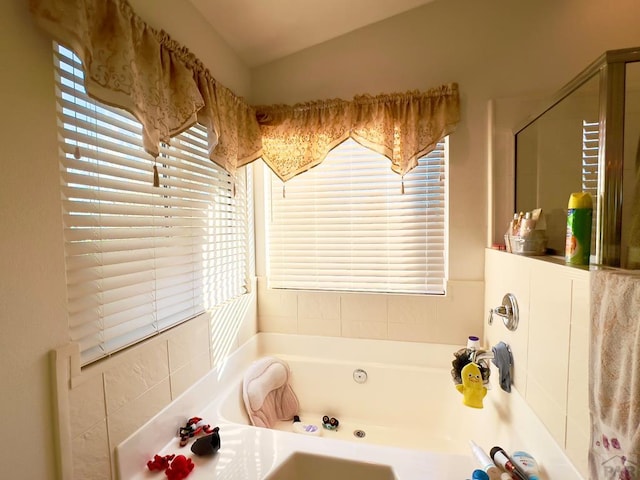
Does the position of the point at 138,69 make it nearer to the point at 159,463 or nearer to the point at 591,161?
the point at 159,463

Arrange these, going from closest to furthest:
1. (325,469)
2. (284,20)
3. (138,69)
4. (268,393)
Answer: (138,69) → (325,469) → (284,20) → (268,393)

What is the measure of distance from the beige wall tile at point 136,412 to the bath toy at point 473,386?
1279mm

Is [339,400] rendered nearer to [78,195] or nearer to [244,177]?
[244,177]

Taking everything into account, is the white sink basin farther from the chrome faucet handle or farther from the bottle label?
the bottle label

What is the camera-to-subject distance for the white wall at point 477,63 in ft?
5.15

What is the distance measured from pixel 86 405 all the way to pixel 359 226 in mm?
1506

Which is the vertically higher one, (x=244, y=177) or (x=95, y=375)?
(x=244, y=177)

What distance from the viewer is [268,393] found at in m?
1.76

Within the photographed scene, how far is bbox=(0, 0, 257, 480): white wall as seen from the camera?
0.72 m

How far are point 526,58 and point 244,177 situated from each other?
5.60 feet

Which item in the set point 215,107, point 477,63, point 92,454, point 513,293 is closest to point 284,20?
point 215,107

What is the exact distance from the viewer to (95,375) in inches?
36.2

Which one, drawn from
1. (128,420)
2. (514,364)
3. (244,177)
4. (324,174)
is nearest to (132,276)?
(128,420)

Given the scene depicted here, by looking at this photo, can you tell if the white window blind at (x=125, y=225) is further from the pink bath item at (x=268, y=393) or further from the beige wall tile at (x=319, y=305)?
the beige wall tile at (x=319, y=305)
